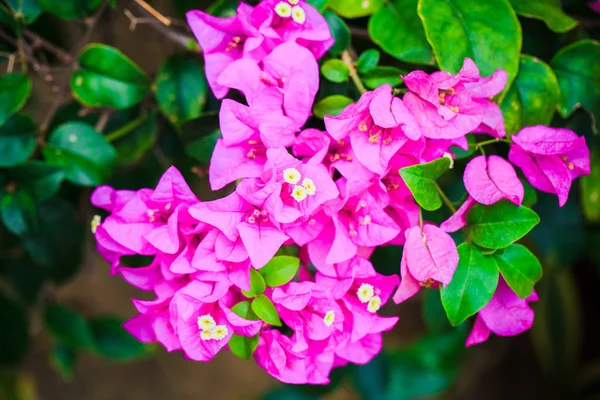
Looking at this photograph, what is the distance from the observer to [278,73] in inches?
25.1

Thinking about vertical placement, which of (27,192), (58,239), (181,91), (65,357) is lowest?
(65,357)

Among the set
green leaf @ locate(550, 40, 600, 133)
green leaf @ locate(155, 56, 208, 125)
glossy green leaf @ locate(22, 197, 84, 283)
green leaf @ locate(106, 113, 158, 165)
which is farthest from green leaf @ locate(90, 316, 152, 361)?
green leaf @ locate(550, 40, 600, 133)

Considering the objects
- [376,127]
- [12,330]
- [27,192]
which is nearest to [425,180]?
[376,127]

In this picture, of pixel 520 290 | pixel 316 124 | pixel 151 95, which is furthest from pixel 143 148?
pixel 520 290

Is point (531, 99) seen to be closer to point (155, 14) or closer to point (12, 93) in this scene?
point (155, 14)

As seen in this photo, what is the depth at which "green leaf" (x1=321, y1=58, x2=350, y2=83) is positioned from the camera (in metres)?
0.71

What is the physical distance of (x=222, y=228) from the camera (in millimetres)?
575

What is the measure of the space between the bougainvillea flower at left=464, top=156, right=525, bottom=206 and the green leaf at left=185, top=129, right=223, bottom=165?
298mm

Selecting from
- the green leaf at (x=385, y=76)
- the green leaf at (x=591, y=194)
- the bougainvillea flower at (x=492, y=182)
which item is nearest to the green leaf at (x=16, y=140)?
the green leaf at (x=385, y=76)

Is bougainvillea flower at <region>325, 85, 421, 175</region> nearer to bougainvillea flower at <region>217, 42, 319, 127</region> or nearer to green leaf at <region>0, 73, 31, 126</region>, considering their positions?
bougainvillea flower at <region>217, 42, 319, 127</region>

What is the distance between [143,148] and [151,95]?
0.10 metres

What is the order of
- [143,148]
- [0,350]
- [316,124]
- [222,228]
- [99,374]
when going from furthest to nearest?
1. [99,374]
2. [0,350]
3. [143,148]
4. [316,124]
5. [222,228]

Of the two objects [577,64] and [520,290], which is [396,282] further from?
[577,64]

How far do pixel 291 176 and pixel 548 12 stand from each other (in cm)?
→ 45
